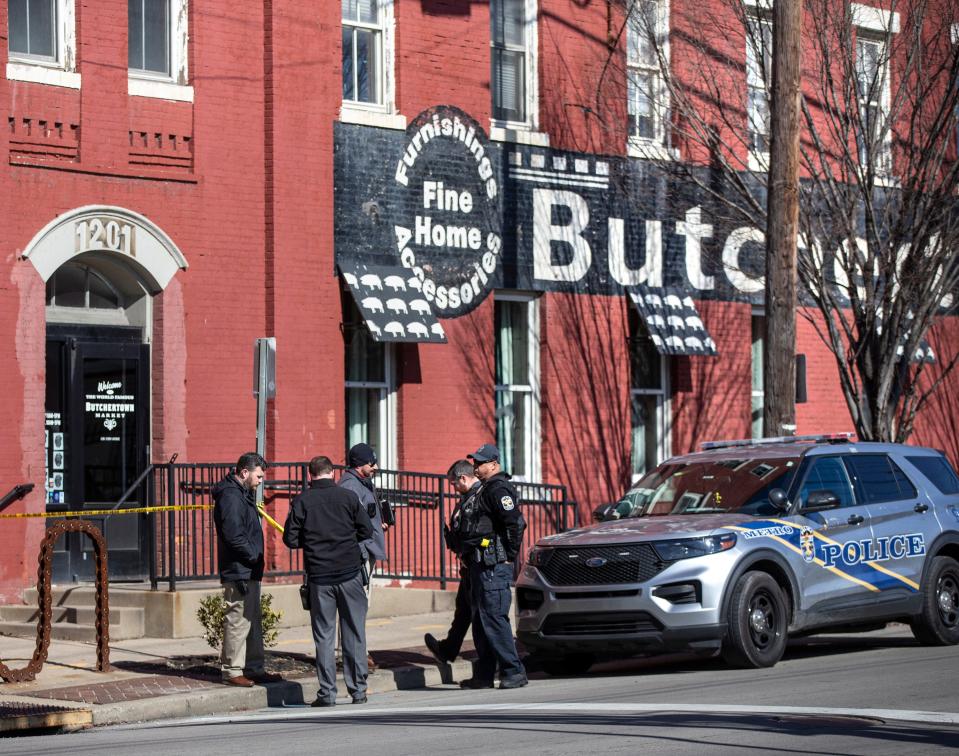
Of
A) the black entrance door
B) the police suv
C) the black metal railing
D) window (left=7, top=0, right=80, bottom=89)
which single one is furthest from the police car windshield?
window (left=7, top=0, right=80, bottom=89)

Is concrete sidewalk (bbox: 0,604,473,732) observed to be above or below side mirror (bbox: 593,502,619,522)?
below

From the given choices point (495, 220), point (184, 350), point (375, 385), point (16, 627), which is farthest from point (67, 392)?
point (495, 220)

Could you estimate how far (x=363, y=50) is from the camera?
765 inches

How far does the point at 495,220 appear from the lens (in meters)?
20.3

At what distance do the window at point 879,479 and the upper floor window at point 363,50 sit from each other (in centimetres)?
767

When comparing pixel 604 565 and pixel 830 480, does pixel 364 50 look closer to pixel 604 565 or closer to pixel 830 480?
pixel 830 480

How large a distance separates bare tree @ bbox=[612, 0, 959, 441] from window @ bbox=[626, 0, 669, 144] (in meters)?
0.09

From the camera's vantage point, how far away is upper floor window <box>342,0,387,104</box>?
19266 mm

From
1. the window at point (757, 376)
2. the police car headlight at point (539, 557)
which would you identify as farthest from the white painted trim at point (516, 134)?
the police car headlight at point (539, 557)

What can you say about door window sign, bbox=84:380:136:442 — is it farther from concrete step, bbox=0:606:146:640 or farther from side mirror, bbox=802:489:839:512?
side mirror, bbox=802:489:839:512

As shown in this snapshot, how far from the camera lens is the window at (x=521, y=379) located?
20.8 m

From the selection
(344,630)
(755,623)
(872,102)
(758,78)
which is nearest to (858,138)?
(872,102)

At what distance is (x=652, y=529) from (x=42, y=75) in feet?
26.0

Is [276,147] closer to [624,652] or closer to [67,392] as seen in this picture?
[67,392]
